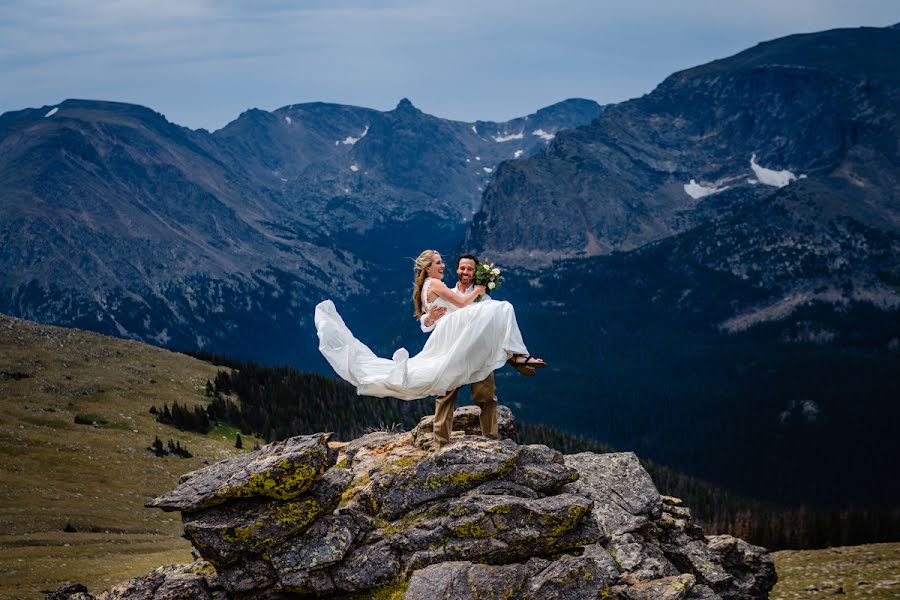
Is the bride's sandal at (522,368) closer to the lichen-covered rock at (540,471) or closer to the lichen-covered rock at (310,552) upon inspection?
the lichen-covered rock at (540,471)

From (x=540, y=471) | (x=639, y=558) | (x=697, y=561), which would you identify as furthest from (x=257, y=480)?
(x=697, y=561)

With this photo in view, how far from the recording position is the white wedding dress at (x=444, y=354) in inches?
990

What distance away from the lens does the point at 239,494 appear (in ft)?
72.7

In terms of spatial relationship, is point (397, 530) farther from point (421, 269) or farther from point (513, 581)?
point (421, 269)

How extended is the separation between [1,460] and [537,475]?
77.4 metres

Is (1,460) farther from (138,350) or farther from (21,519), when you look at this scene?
(138,350)

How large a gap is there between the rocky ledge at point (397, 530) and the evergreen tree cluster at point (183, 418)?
95.4 m

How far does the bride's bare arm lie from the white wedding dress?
277 mm

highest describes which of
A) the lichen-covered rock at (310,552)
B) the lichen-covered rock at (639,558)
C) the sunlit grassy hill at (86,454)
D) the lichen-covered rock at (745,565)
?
the lichen-covered rock at (310,552)

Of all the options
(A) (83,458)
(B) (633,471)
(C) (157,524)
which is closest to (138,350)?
(A) (83,458)

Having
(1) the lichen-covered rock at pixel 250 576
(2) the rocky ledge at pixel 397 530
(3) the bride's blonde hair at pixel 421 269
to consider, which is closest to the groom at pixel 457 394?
(2) the rocky ledge at pixel 397 530

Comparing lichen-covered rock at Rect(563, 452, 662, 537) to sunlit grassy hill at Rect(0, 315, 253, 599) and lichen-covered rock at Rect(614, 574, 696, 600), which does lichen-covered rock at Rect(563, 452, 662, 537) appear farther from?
sunlit grassy hill at Rect(0, 315, 253, 599)

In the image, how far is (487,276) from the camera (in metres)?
27.0

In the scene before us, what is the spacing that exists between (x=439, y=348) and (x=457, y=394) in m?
1.75
